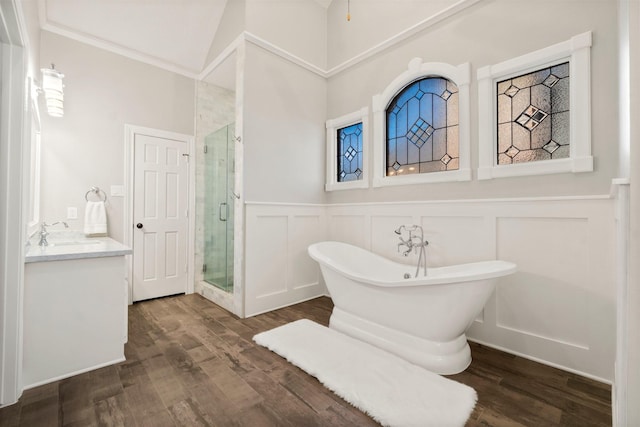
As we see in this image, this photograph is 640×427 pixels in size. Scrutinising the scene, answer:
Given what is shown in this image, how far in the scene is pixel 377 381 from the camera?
65.9 inches

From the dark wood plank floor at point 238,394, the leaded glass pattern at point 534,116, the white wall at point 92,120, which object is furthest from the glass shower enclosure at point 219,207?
the leaded glass pattern at point 534,116

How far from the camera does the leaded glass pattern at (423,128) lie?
2533 mm

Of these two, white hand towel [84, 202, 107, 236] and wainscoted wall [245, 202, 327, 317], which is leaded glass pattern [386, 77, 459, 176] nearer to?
wainscoted wall [245, 202, 327, 317]

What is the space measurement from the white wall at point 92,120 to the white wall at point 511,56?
2.56 meters

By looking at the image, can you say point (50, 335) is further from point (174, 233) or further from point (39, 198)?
point (174, 233)

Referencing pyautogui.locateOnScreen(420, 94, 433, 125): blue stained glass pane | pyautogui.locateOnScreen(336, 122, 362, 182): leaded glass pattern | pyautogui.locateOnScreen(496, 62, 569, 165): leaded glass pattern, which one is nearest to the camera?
pyautogui.locateOnScreen(496, 62, 569, 165): leaded glass pattern

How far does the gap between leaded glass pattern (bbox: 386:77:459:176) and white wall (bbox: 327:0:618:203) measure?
0.63 ft

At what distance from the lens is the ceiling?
2.76 meters

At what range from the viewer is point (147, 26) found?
10.2 feet

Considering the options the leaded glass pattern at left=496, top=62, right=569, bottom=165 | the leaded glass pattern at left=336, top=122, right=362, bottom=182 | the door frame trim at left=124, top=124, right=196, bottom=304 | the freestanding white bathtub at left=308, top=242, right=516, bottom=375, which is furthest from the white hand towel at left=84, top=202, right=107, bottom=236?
the leaded glass pattern at left=496, top=62, right=569, bottom=165

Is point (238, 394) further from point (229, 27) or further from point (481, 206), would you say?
point (229, 27)

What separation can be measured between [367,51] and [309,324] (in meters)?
2.94

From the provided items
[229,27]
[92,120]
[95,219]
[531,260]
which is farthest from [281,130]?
[531,260]

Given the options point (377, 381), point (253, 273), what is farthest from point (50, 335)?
point (377, 381)
